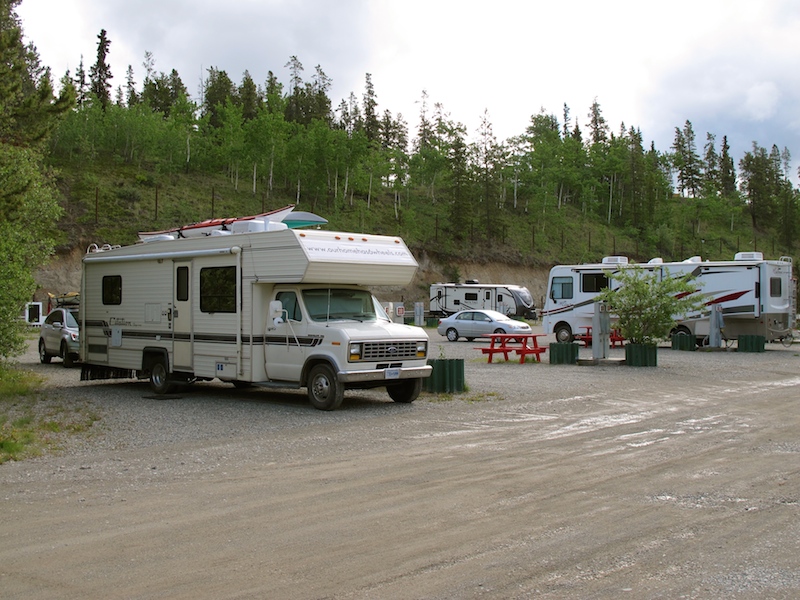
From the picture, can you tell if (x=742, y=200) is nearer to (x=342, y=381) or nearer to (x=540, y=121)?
(x=540, y=121)

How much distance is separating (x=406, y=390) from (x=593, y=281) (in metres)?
18.0

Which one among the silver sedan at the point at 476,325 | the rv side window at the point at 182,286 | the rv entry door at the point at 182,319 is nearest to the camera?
the rv entry door at the point at 182,319

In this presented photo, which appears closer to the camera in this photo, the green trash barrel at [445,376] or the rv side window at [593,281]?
the green trash barrel at [445,376]

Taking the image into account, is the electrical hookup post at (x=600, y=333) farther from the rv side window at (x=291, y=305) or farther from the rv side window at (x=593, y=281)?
the rv side window at (x=291, y=305)

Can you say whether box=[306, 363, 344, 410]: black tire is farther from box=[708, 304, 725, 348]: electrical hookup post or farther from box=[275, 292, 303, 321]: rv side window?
box=[708, 304, 725, 348]: electrical hookup post

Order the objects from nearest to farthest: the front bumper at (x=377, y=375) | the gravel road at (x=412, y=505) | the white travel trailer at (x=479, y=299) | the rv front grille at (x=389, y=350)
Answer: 1. the gravel road at (x=412, y=505)
2. the front bumper at (x=377, y=375)
3. the rv front grille at (x=389, y=350)
4. the white travel trailer at (x=479, y=299)

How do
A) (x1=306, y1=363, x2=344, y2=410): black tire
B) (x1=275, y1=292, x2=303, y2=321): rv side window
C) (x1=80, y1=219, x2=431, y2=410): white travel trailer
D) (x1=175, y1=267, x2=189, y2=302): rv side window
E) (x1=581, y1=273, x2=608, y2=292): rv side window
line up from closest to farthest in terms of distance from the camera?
(x1=306, y1=363, x2=344, y2=410): black tire, (x1=80, y1=219, x2=431, y2=410): white travel trailer, (x1=275, y1=292, x2=303, y2=321): rv side window, (x1=175, y1=267, x2=189, y2=302): rv side window, (x1=581, y1=273, x2=608, y2=292): rv side window

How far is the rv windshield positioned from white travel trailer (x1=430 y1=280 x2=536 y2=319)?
103 ft

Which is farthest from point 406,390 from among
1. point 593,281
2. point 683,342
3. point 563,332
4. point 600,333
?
point 563,332

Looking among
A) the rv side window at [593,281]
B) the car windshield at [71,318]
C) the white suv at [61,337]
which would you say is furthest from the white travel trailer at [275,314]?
the rv side window at [593,281]

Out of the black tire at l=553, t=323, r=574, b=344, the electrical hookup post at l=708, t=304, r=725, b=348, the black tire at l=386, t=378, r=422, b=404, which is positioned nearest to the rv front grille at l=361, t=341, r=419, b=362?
the black tire at l=386, t=378, r=422, b=404

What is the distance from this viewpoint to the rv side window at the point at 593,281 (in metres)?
30.3

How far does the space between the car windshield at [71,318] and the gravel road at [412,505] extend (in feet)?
31.6

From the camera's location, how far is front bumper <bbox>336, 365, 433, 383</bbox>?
41.9 ft
